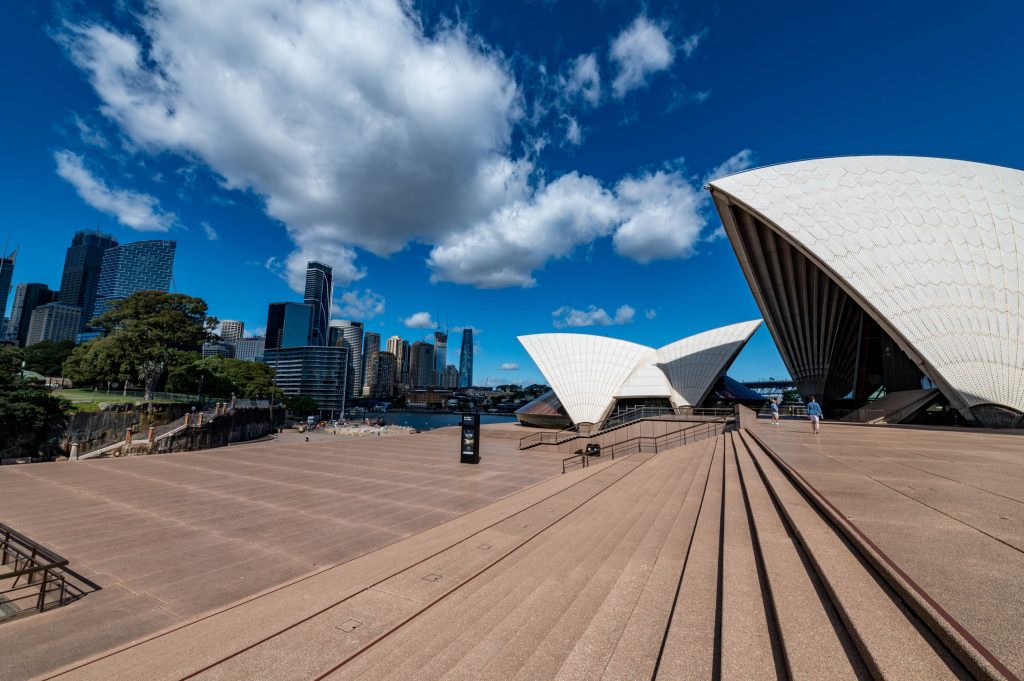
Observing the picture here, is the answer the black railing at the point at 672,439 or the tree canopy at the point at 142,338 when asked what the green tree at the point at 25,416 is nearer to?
the tree canopy at the point at 142,338

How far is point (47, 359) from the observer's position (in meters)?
65.8

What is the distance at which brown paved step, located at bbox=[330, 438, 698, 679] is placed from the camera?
3102 millimetres

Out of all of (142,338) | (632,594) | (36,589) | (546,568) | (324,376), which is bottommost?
(36,589)

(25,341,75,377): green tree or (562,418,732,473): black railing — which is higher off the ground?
(25,341,75,377): green tree

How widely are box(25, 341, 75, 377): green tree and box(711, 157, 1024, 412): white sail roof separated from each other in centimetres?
9274

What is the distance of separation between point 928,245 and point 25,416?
51707 mm

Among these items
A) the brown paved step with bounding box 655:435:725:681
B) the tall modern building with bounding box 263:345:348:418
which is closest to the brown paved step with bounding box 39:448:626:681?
the brown paved step with bounding box 655:435:725:681

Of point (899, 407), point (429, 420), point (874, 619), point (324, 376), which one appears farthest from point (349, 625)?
point (324, 376)

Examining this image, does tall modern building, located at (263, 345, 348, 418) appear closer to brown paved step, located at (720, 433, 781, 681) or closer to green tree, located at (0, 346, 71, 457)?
green tree, located at (0, 346, 71, 457)

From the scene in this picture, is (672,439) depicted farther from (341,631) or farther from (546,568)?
(341,631)

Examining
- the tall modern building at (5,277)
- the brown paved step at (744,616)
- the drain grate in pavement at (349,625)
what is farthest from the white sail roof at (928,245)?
the tall modern building at (5,277)

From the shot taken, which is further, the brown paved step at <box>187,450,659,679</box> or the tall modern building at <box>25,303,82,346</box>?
the tall modern building at <box>25,303,82,346</box>

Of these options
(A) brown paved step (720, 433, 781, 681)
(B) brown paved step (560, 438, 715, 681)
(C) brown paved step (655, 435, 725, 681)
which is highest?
(A) brown paved step (720, 433, 781, 681)

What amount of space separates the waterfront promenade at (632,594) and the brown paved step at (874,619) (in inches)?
0.6
